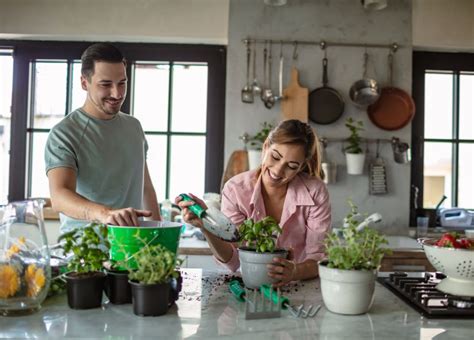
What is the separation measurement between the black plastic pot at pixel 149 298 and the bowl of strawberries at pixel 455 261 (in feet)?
2.34

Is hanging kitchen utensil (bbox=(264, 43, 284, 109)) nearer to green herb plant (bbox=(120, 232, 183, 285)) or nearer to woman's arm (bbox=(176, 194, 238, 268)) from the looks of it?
woman's arm (bbox=(176, 194, 238, 268))

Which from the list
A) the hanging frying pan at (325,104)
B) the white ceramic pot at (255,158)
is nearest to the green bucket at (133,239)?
the white ceramic pot at (255,158)

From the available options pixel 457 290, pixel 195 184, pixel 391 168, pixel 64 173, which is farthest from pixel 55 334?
pixel 391 168

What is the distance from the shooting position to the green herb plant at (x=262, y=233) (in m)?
1.39

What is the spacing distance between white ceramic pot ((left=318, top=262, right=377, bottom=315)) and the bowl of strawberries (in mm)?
236

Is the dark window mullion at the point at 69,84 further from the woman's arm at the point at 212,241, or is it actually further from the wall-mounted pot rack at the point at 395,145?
the woman's arm at the point at 212,241

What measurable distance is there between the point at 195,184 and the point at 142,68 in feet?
2.86

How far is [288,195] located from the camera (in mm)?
1847

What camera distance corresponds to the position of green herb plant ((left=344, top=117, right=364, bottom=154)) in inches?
131

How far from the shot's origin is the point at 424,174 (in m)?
3.57

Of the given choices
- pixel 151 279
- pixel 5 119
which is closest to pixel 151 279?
pixel 151 279

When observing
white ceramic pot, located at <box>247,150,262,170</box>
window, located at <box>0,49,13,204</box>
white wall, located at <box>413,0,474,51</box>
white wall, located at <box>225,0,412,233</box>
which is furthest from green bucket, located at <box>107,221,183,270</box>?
white wall, located at <box>413,0,474,51</box>

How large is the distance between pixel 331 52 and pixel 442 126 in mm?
951

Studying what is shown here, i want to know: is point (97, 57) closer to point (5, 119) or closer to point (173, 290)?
point (173, 290)
